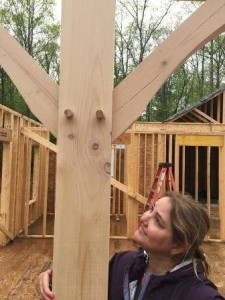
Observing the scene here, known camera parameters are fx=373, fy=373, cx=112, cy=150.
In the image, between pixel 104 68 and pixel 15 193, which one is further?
pixel 15 193

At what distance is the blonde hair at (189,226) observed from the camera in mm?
1242

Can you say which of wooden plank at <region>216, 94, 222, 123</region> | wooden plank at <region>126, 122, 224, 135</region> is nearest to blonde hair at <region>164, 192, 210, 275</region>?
wooden plank at <region>126, 122, 224, 135</region>

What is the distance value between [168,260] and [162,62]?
26.7 inches

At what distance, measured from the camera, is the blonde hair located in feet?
4.07

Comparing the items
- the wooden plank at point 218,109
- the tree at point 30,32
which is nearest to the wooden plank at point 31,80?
the wooden plank at point 218,109

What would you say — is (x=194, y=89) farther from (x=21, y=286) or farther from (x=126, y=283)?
(x=126, y=283)

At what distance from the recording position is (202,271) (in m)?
1.25

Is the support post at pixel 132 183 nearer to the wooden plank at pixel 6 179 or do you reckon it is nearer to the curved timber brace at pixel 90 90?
the wooden plank at pixel 6 179

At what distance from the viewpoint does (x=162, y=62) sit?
1.25 m

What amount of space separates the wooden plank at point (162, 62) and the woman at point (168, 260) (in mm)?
337

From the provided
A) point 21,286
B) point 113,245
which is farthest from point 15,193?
point 21,286

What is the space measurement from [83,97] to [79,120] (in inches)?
3.1

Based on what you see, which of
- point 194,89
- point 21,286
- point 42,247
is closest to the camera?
point 21,286

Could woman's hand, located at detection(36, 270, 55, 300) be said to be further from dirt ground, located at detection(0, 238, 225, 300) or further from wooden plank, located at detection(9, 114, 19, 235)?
wooden plank, located at detection(9, 114, 19, 235)
